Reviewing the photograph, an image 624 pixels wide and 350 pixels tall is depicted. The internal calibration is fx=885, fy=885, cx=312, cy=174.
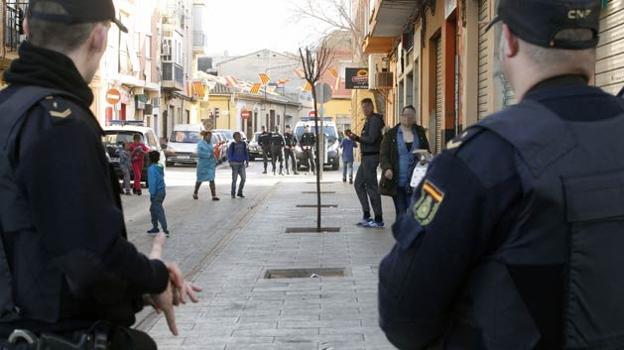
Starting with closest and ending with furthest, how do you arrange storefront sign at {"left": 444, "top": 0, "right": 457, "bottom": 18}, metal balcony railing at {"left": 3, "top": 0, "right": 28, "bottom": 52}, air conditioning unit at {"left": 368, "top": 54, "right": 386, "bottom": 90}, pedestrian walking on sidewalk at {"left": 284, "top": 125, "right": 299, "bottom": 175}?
1. storefront sign at {"left": 444, "top": 0, "right": 457, "bottom": 18}
2. metal balcony railing at {"left": 3, "top": 0, "right": 28, "bottom": 52}
3. pedestrian walking on sidewalk at {"left": 284, "top": 125, "right": 299, "bottom": 175}
4. air conditioning unit at {"left": 368, "top": 54, "right": 386, "bottom": 90}

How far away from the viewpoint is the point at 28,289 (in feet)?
7.61

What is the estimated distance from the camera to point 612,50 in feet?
23.9

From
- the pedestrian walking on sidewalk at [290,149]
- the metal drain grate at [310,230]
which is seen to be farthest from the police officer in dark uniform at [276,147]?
the metal drain grate at [310,230]

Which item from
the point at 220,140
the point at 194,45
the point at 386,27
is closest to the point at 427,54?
the point at 386,27

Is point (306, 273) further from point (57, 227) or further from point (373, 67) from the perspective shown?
point (373, 67)

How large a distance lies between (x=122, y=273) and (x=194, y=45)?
219 ft

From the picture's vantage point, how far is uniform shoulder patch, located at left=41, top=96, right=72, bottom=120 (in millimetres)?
2334

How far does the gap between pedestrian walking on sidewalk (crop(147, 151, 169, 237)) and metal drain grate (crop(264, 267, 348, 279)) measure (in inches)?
146

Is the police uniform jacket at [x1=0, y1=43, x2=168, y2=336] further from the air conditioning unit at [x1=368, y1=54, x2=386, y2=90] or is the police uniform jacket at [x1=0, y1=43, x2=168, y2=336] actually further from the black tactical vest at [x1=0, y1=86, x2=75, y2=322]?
the air conditioning unit at [x1=368, y1=54, x2=386, y2=90]

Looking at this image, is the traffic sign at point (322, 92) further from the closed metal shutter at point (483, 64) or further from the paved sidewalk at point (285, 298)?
the closed metal shutter at point (483, 64)

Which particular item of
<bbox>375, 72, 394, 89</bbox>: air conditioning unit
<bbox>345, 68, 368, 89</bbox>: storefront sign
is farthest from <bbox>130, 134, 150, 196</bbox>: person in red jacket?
<bbox>345, 68, 368, 89</bbox>: storefront sign

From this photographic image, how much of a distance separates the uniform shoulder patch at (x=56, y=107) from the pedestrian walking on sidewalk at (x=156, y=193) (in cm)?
1027

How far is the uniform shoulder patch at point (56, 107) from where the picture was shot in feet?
7.66

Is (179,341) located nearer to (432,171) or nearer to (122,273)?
(122,273)
